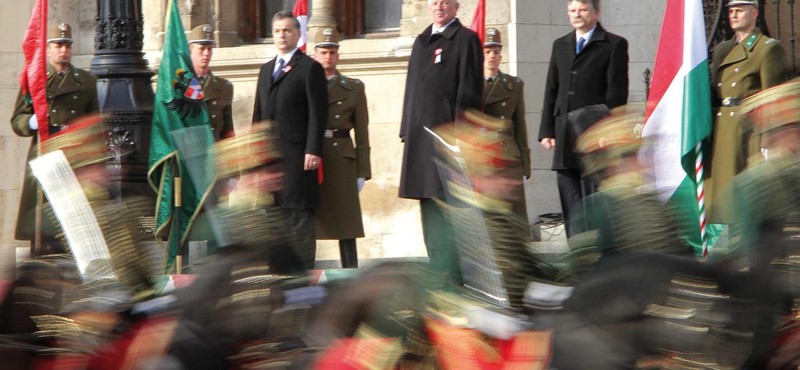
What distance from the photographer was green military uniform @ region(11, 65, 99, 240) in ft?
30.5

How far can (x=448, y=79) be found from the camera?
7.62 metres

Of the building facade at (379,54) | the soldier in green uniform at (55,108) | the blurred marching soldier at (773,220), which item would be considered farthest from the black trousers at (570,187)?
the soldier in green uniform at (55,108)

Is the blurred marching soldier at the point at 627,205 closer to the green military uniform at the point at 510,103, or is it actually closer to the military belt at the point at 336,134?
the military belt at the point at 336,134

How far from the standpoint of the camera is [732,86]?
8102mm

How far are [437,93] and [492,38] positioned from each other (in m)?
2.02

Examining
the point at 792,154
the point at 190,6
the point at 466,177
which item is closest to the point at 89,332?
the point at 466,177

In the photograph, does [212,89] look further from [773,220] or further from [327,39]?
[773,220]

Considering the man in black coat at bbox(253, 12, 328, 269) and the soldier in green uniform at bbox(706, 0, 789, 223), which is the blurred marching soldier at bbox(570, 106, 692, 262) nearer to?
the soldier in green uniform at bbox(706, 0, 789, 223)

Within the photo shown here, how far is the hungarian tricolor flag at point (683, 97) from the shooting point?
7.82 meters

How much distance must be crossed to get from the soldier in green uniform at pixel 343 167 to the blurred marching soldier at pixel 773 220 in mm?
4021

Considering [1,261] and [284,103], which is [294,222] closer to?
[284,103]

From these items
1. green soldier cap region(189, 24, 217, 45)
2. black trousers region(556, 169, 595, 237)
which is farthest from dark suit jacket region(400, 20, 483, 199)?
green soldier cap region(189, 24, 217, 45)

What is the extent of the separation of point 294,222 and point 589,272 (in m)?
4.02

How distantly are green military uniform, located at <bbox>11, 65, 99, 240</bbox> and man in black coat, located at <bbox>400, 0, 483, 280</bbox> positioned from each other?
2.69m
